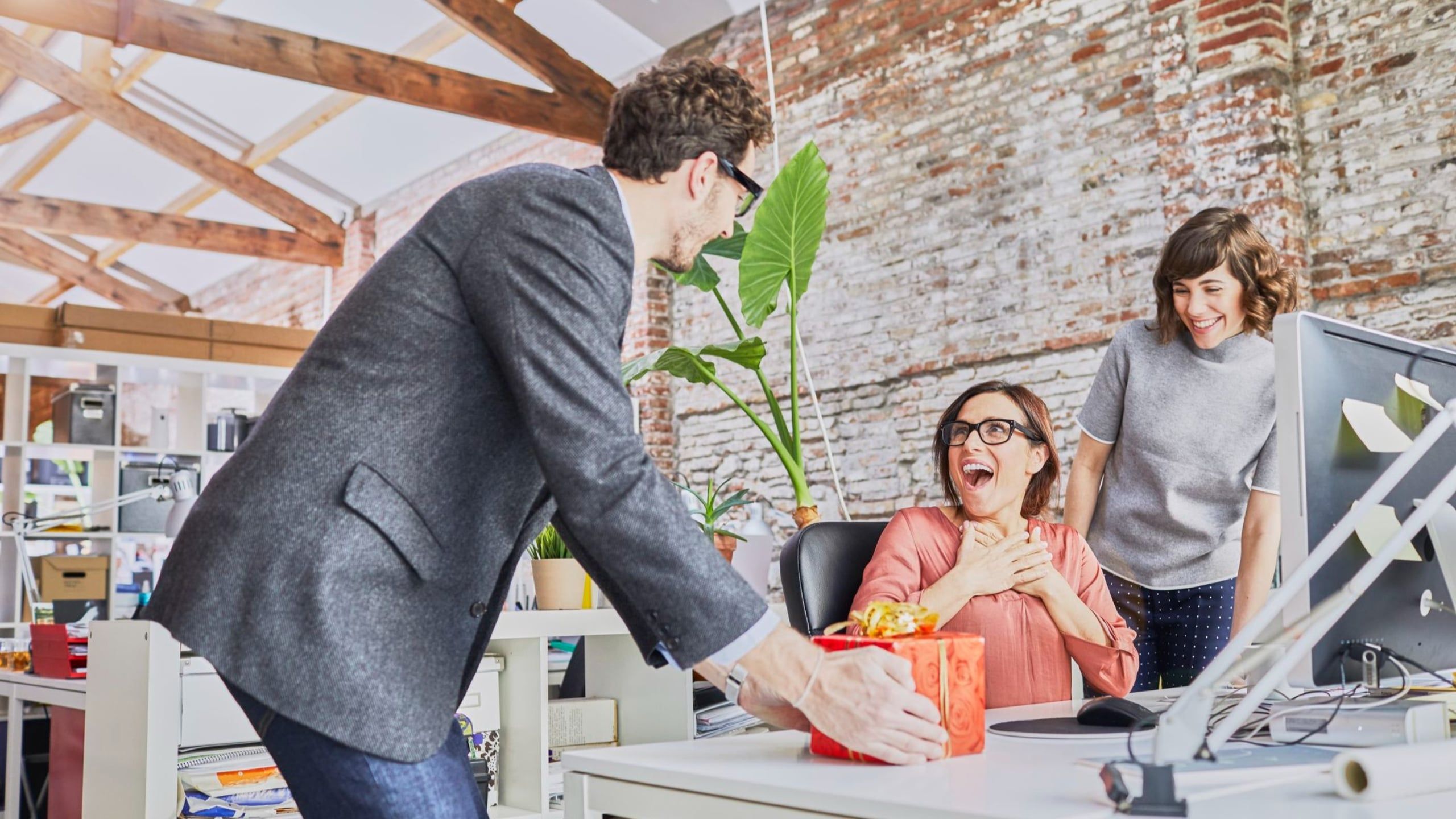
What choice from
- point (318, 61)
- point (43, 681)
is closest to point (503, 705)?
point (43, 681)

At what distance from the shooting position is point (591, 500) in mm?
1037

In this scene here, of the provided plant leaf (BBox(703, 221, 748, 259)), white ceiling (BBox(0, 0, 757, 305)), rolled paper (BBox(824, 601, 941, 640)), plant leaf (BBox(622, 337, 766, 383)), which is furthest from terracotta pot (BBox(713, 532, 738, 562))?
white ceiling (BBox(0, 0, 757, 305))

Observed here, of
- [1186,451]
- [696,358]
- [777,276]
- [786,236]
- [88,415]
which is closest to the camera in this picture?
[1186,451]

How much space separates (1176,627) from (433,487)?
1.75 metres

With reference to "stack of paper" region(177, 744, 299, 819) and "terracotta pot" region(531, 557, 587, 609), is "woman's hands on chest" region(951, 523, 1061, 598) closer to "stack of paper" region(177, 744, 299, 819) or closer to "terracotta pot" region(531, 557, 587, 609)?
"terracotta pot" region(531, 557, 587, 609)

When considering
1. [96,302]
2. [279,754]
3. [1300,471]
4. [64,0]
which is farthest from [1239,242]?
[96,302]

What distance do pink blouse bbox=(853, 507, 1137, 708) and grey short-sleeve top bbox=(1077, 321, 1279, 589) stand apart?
0.49 meters

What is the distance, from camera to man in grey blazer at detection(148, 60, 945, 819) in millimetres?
1029

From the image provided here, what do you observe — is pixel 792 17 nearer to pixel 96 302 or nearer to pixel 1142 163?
pixel 1142 163

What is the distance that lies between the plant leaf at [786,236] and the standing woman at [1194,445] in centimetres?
122

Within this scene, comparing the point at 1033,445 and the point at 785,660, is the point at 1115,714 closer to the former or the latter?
the point at 785,660

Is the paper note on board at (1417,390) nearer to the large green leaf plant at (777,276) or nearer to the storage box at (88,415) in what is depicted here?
the large green leaf plant at (777,276)

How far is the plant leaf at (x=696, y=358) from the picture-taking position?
11.0ft

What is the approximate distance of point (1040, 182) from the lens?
5.07 m
